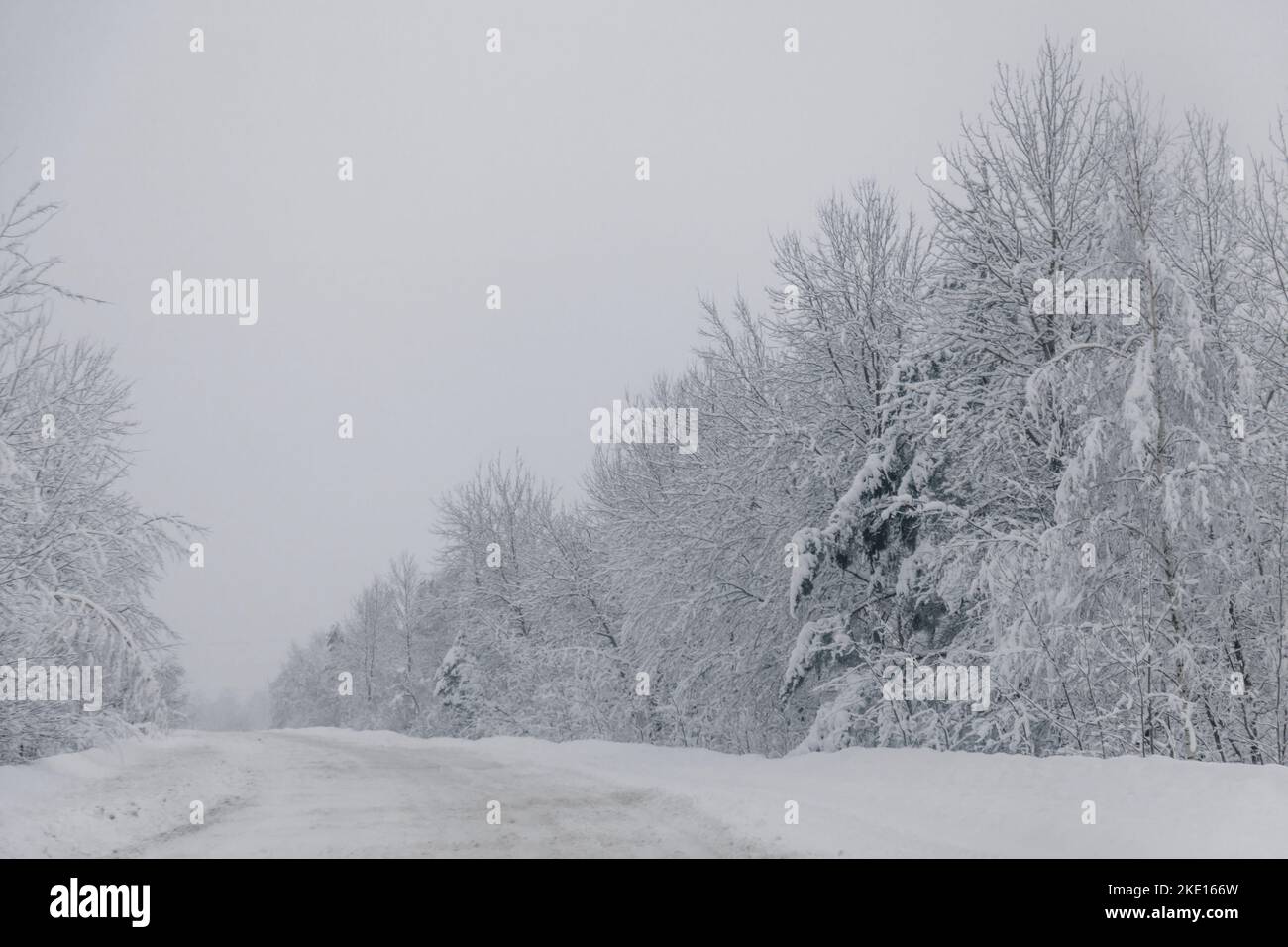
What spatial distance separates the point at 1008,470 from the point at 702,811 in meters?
9.13

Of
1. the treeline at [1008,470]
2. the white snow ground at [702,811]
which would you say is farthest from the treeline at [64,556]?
the treeline at [1008,470]

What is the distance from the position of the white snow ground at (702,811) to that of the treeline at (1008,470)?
2275mm

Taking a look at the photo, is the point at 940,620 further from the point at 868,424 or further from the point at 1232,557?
the point at 1232,557

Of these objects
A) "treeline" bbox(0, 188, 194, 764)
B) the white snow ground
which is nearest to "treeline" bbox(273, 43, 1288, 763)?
the white snow ground

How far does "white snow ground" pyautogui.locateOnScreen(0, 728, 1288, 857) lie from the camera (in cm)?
661

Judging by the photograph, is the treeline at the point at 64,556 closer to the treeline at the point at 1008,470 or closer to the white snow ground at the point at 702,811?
the white snow ground at the point at 702,811

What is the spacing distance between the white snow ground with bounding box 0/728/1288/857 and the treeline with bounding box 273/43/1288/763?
2.28 meters

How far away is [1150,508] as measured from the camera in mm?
11219

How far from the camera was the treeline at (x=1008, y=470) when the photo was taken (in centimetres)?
1100

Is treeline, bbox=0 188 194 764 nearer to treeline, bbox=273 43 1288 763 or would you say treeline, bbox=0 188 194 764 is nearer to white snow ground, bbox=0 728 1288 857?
white snow ground, bbox=0 728 1288 857

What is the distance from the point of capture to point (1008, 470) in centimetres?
1506
